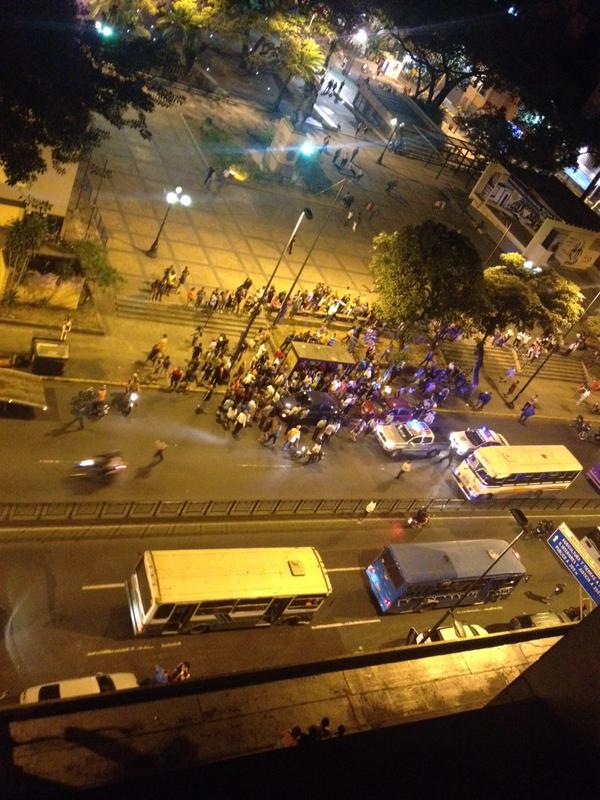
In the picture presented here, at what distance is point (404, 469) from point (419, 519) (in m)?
3.10

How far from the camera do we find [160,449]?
23578mm

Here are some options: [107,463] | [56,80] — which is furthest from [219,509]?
[56,80]

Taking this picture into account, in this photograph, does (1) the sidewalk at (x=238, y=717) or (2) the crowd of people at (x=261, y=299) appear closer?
(1) the sidewalk at (x=238, y=717)

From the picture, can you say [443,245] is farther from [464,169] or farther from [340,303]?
[464,169]

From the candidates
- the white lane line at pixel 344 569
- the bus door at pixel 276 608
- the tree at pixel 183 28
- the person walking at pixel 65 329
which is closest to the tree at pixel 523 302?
the white lane line at pixel 344 569

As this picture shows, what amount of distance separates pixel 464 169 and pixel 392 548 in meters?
54.3

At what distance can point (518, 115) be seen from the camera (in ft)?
232

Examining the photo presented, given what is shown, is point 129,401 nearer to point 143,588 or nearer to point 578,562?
point 143,588

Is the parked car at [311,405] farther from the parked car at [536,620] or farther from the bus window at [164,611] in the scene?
the bus window at [164,611]

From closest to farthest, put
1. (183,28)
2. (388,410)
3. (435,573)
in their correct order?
(435,573) < (388,410) < (183,28)

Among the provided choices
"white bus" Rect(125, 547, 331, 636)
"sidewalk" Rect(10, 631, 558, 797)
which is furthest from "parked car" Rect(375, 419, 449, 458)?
"sidewalk" Rect(10, 631, 558, 797)

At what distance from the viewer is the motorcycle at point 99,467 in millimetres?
21656

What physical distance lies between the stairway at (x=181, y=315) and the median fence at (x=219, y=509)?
10.9m

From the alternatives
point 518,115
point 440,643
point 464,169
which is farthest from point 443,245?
point 518,115
